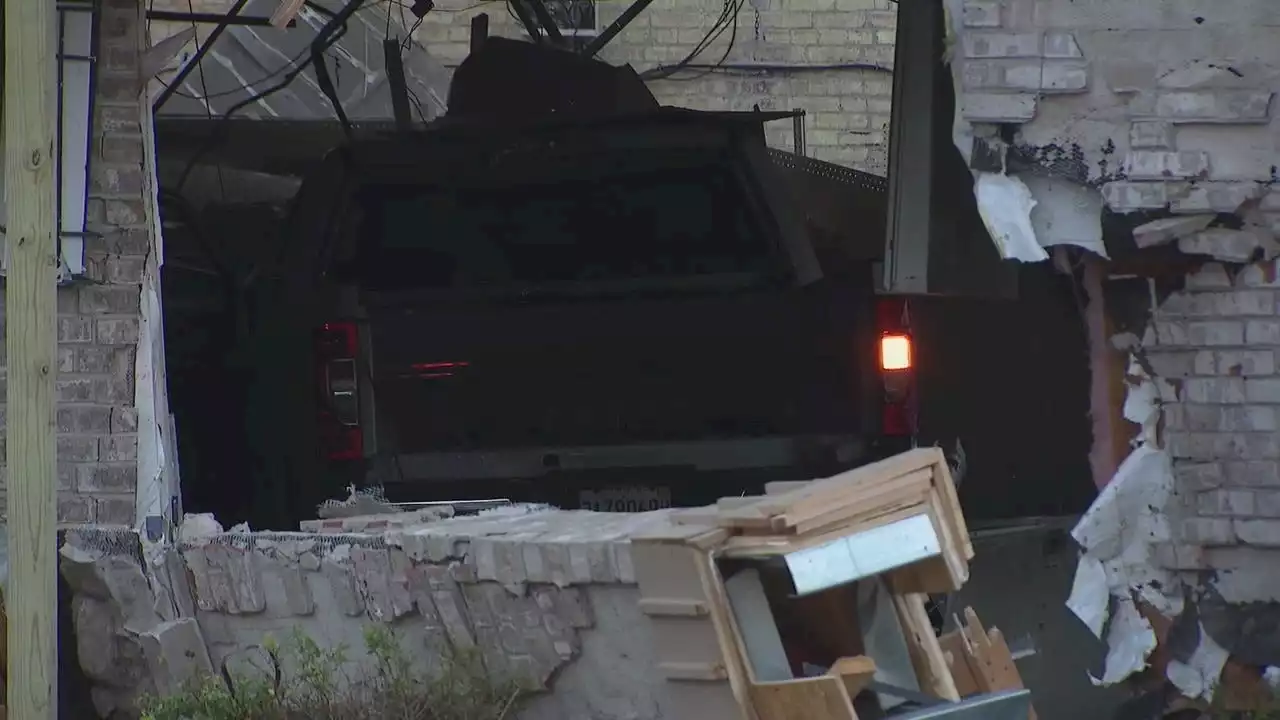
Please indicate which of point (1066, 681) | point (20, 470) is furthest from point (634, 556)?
point (1066, 681)

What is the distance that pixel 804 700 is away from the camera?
10.7ft

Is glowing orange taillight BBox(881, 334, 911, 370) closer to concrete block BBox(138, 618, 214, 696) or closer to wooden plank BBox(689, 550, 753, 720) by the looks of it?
concrete block BBox(138, 618, 214, 696)

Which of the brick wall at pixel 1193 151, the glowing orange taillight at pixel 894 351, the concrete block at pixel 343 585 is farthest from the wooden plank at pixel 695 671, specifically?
the glowing orange taillight at pixel 894 351

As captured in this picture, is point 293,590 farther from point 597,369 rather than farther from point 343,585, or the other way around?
point 597,369

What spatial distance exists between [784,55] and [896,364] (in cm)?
994

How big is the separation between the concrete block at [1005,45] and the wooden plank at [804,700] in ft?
7.70

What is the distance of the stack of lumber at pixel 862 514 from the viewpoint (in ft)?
11.1

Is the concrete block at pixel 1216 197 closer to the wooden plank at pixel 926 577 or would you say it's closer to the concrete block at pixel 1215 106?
the concrete block at pixel 1215 106

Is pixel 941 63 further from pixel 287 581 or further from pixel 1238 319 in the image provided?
pixel 287 581

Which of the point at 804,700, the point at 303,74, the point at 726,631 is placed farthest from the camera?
the point at 303,74

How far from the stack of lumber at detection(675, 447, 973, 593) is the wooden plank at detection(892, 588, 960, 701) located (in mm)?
55

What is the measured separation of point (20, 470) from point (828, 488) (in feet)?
7.37

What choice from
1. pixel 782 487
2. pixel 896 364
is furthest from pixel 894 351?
pixel 782 487

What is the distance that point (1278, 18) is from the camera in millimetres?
4746
